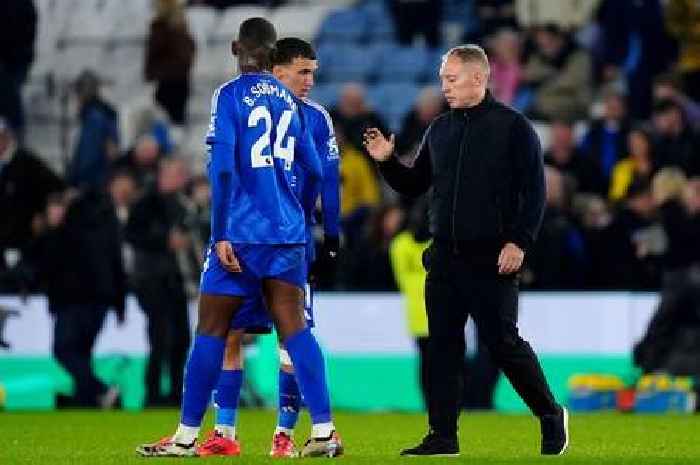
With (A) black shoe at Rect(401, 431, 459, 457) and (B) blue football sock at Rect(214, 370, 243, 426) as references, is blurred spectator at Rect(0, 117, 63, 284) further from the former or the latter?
(A) black shoe at Rect(401, 431, 459, 457)

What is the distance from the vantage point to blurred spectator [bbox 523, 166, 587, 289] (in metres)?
19.1

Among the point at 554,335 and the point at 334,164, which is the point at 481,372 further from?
the point at 334,164

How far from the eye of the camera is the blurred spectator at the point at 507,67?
2188cm

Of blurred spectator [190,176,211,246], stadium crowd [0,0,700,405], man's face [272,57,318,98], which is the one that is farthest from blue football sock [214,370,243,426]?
blurred spectator [190,176,211,246]

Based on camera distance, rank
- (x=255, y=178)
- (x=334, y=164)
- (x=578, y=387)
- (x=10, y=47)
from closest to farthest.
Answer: (x=255, y=178), (x=334, y=164), (x=578, y=387), (x=10, y=47)

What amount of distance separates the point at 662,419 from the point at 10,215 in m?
7.16

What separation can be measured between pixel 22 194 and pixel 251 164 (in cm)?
1089

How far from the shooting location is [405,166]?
1061 centimetres

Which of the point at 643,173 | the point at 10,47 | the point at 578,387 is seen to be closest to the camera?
the point at 578,387

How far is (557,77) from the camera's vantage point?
2198 cm

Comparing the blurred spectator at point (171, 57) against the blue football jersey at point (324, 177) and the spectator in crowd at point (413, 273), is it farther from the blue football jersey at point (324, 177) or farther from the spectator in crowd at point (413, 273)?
the blue football jersey at point (324, 177)

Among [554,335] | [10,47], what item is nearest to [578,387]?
[554,335]

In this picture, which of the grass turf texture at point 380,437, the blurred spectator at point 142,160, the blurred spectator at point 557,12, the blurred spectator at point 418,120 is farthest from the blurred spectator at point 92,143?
the grass turf texture at point 380,437

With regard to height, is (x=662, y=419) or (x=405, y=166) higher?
(x=405, y=166)
